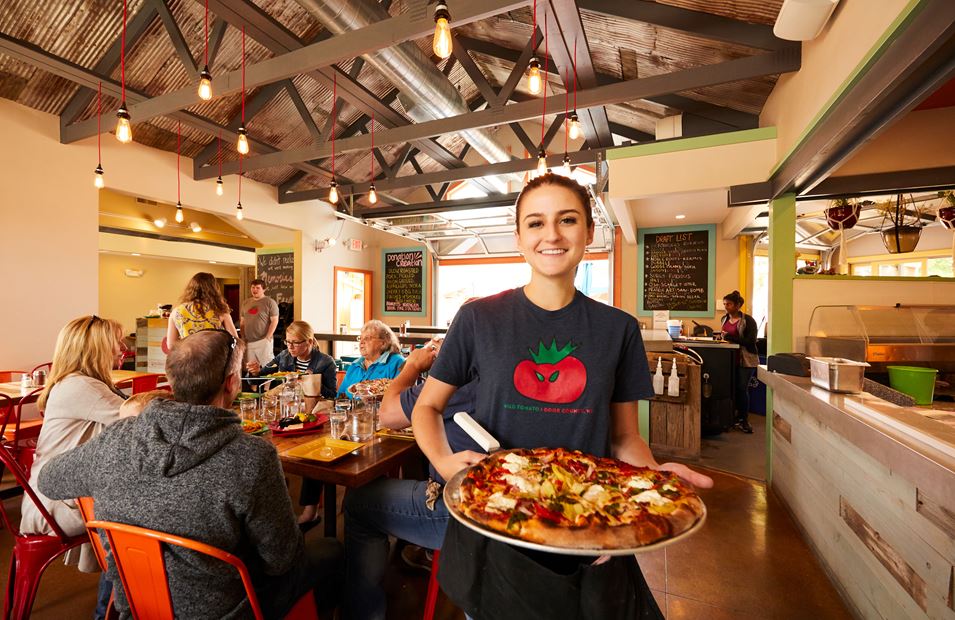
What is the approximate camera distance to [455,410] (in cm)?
156

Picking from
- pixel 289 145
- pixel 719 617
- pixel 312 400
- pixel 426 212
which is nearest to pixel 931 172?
pixel 719 617

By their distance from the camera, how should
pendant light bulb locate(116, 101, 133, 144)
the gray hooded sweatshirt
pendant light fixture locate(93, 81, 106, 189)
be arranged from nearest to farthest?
the gray hooded sweatshirt
pendant light bulb locate(116, 101, 133, 144)
pendant light fixture locate(93, 81, 106, 189)

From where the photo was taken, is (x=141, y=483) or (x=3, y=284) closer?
(x=141, y=483)

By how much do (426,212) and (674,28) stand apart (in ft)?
15.6

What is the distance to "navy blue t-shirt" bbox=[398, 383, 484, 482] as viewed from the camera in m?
1.34

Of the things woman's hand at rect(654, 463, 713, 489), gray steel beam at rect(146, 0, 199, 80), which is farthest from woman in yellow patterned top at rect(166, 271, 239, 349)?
woman's hand at rect(654, 463, 713, 489)

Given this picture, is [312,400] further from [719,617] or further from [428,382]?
[719,617]

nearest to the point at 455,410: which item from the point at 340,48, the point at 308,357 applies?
the point at 308,357

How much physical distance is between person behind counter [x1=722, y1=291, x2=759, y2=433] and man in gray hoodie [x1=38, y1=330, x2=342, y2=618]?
542 cm

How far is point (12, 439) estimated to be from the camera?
3131mm

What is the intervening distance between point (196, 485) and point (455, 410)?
77 centimetres

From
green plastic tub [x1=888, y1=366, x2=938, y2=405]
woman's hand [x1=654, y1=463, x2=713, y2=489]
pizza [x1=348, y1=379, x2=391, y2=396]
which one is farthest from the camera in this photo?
pizza [x1=348, y1=379, x2=391, y2=396]

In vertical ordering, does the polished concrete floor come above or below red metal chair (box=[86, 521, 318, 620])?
below

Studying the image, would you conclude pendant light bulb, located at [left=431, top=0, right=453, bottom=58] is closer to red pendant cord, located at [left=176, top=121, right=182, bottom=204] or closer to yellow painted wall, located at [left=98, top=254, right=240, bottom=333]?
red pendant cord, located at [left=176, top=121, right=182, bottom=204]
